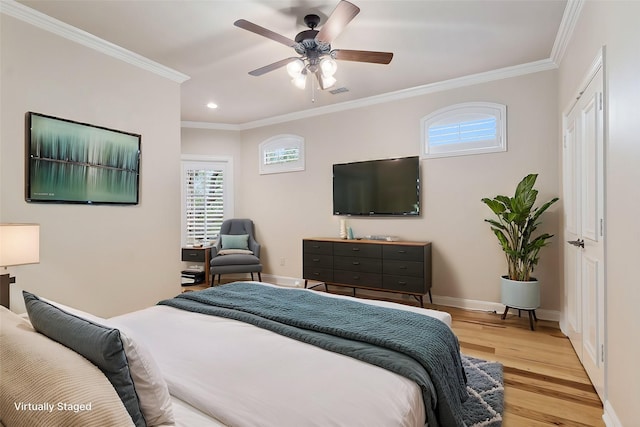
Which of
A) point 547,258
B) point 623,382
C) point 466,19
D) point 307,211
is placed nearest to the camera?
point 623,382

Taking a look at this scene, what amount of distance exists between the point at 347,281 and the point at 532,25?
331 centimetres

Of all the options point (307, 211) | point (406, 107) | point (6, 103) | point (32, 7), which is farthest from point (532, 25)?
point (6, 103)

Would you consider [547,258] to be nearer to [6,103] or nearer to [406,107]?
[406,107]

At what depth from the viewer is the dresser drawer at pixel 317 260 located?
14.9ft

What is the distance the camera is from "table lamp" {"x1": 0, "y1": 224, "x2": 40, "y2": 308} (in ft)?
6.11

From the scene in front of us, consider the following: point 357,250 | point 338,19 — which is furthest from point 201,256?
point 338,19

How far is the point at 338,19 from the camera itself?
2193 mm

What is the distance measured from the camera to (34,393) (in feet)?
2.60

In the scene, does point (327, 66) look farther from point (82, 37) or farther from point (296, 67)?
point (82, 37)

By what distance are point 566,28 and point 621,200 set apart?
189 centimetres

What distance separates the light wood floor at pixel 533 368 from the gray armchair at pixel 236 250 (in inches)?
121

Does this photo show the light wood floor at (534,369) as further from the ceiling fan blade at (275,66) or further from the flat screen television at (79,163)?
the flat screen television at (79,163)

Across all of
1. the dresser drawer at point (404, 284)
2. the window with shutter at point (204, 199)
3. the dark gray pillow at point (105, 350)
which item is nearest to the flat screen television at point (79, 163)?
the dark gray pillow at point (105, 350)

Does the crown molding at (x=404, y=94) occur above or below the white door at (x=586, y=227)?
above
